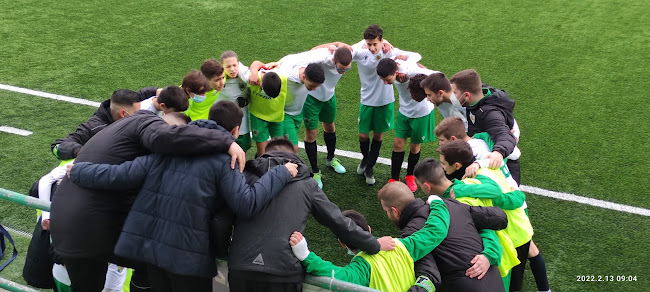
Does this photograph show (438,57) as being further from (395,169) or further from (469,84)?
(469,84)

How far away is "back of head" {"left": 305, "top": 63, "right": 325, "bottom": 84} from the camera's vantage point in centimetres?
560

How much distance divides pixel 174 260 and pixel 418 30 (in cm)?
794

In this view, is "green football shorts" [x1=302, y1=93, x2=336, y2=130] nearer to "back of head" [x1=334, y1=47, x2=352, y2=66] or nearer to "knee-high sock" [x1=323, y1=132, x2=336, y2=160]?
"knee-high sock" [x1=323, y1=132, x2=336, y2=160]

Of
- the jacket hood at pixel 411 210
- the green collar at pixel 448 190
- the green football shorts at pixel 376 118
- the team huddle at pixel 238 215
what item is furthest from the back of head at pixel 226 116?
the green football shorts at pixel 376 118

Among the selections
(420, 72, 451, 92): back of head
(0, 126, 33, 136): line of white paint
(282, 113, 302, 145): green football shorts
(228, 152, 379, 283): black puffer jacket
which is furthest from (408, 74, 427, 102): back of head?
(0, 126, 33, 136): line of white paint

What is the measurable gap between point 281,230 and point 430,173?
1.35 m

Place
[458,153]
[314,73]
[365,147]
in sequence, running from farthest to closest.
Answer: [365,147]
[314,73]
[458,153]

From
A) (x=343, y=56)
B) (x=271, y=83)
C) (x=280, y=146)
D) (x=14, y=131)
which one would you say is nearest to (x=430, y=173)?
(x=280, y=146)

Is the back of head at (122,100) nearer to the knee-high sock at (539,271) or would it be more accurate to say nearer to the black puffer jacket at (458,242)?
the black puffer jacket at (458,242)

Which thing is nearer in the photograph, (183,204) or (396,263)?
(183,204)

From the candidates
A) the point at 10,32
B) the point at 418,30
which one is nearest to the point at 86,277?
the point at 418,30

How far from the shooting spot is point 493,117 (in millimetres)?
4797

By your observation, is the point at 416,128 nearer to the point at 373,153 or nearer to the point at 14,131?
the point at 373,153

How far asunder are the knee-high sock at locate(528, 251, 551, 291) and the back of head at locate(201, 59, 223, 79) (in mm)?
2959
